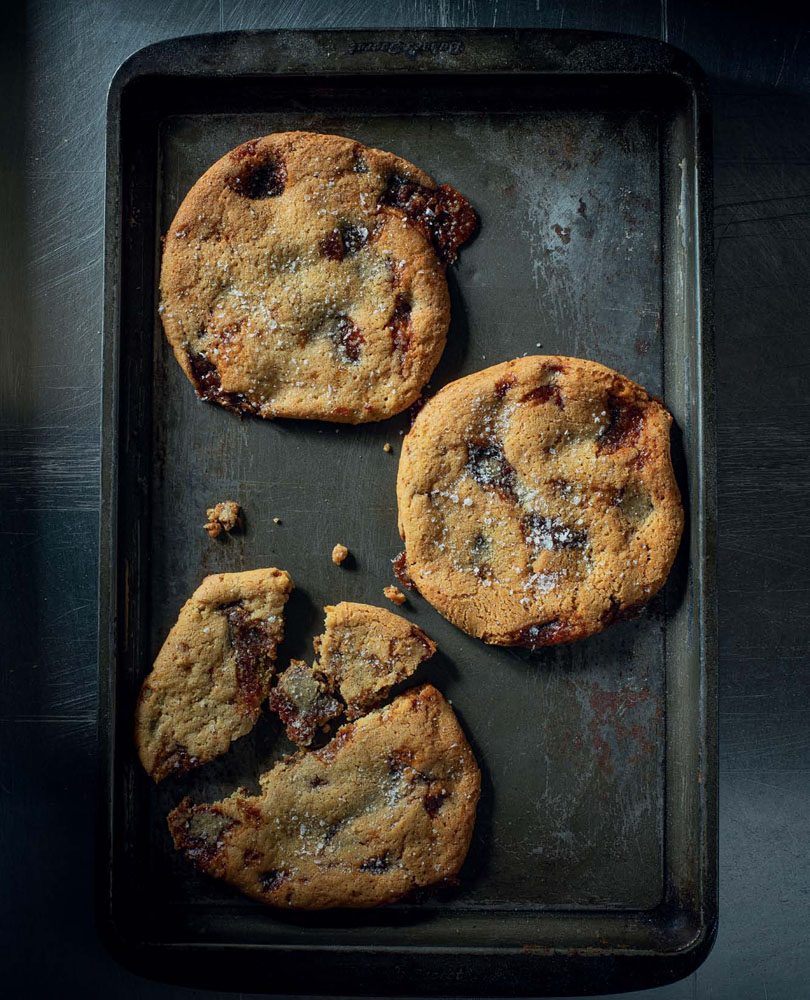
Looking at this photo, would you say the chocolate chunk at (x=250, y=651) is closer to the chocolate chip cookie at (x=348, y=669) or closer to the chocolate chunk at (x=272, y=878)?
the chocolate chip cookie at (x=348, y=669)

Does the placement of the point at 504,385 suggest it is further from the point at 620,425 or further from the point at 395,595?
the point at 395,595

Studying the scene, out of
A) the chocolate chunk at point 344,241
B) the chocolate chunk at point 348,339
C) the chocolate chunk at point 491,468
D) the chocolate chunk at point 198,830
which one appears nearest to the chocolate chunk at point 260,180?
the chocolate chunk at point 344,241

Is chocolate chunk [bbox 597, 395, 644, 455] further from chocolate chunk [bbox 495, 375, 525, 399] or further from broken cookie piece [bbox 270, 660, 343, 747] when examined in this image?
broken cookie piece [bbox 270, 660, 343, 747]

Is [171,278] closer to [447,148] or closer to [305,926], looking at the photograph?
[447,148]

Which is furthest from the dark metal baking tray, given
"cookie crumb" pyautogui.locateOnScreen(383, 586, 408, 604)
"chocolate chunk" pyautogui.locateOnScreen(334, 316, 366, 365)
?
"chocolate chunk" pyautogui.locateOnScreen(334, 316, 366, 365)

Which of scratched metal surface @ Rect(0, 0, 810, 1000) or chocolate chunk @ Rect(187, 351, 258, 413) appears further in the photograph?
scratched metal surface @ Rect(0, 0, 810, 1000)

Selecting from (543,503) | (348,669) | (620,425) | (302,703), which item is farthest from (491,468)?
(302,703)

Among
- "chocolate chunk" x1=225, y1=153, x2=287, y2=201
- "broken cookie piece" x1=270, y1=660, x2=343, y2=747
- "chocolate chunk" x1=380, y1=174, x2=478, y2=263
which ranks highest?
"chocolate chunk" x1=225, y1=153, x2=287, y2=201
